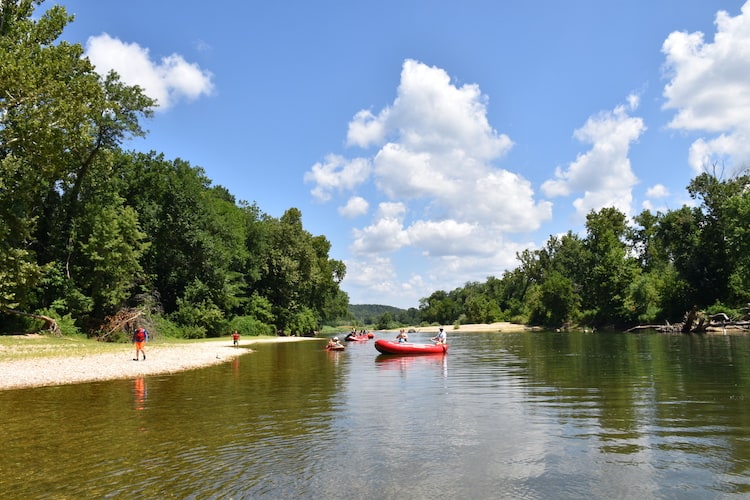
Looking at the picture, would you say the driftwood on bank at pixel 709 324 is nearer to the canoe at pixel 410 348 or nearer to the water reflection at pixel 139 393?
the canoe at pixel 410 348

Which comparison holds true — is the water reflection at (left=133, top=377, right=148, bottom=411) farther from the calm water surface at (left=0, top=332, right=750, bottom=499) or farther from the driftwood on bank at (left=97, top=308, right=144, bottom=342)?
the driftwood on bank at (left=97, top=308, right=144, bottom=342)

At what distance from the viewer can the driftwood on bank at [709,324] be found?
4809cm

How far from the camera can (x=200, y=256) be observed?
52.3m

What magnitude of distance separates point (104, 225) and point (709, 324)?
55233 millimetres

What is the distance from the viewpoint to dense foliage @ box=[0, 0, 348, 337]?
26.9 metres

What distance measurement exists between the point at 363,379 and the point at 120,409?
9577 millimetres

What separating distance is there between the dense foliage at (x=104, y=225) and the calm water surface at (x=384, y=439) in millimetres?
16590

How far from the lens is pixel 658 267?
79750mm

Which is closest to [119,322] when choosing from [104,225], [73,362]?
[104,225]

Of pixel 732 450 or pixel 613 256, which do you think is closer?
pixel 732 450

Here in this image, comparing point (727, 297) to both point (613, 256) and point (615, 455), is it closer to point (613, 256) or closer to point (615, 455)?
point (613, 256)

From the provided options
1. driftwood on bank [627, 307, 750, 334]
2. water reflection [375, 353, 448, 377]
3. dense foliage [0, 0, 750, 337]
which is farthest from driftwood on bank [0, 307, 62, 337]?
driftwood on bank [627, 307, 750, 334]

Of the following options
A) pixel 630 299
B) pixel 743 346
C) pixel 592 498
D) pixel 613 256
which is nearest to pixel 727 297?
pixel 630 299

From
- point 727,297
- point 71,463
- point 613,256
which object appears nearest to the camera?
point 71,463
